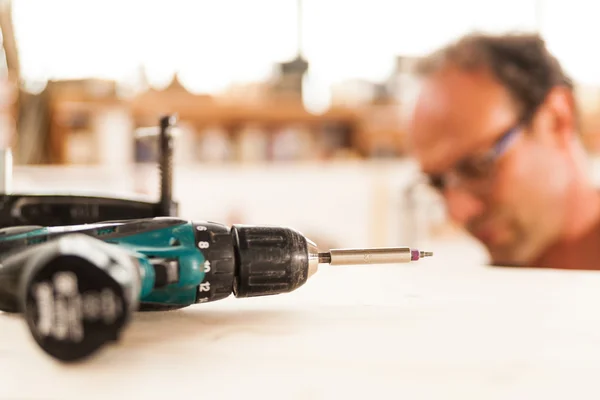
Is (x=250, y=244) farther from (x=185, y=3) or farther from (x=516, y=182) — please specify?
(x=185, y=3)

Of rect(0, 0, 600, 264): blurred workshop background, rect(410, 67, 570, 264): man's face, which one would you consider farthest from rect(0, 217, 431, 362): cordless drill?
rect(0, 0, 600, 264): blurred workshop background

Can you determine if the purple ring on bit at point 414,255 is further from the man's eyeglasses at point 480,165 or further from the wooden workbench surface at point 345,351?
the man's eyeglasses at point 480,165

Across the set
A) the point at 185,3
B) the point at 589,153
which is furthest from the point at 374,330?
the point at 185,3

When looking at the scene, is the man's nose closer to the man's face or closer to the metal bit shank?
the man's face

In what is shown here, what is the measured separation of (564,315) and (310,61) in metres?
2.39

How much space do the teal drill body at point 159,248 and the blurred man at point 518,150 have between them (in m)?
1.07

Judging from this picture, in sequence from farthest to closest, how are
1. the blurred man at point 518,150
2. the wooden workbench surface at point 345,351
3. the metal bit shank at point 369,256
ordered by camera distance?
the blurred man at point 518,150
the metal bit shank at point 369,256
the wooden workbench surface at point 345,351

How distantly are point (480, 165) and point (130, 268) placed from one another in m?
1.18

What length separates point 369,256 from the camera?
1.03ft

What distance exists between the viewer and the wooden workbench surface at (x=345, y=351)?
195 mm

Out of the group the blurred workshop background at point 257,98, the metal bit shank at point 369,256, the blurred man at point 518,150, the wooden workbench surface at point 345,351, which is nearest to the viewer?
the wooden workbench surface at point 345,351

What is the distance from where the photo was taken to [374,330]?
0.28 metres

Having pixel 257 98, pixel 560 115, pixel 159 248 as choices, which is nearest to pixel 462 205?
pixel 560 115

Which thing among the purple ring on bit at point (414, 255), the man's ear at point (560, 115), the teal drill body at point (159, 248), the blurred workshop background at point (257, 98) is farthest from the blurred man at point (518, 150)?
the teal drill body at point (159, 248)
